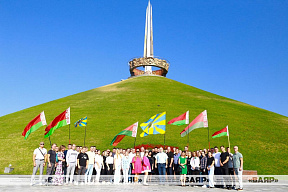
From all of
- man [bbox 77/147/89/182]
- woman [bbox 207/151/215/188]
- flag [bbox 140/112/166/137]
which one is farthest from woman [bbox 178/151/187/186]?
man [bbox 77/147/89/182]

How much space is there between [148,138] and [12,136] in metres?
17.7

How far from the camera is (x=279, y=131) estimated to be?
37781 mm

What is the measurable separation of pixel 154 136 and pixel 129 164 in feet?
54.6

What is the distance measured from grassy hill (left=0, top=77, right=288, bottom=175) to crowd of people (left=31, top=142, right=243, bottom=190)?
35.7ft

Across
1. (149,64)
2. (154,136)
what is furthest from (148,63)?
(154,136)

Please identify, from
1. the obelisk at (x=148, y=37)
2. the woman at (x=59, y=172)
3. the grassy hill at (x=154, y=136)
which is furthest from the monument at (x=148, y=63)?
the woman at (x=59, y=172)

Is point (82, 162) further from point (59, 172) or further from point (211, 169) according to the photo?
point (211, 169)

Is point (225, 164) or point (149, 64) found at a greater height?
point (149, 64)

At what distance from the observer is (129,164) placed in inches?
685

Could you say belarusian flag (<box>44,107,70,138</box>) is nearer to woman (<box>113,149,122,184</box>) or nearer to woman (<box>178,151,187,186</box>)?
woman (<box>113,149,122,184</box>)

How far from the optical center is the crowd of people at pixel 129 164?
14.9 metres

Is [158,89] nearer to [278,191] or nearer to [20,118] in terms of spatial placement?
[20,118]

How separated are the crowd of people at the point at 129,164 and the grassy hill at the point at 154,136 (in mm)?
10895

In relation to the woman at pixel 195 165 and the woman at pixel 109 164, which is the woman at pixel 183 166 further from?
the woman at pixel 109 164
